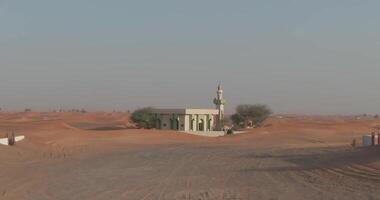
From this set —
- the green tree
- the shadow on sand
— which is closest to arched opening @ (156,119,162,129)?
the green tree

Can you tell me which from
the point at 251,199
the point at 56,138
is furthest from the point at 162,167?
the point at 56,138

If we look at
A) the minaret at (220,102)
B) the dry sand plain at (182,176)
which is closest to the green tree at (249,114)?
the minaret at (220,102)

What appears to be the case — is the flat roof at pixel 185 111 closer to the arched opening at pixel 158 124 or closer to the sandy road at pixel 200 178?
the arched opening at pixel 158 124

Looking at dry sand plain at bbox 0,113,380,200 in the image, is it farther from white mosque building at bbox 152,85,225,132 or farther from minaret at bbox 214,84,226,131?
minaret at bbox 214,84,226,131

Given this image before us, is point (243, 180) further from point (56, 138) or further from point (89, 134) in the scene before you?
point (89, 134)

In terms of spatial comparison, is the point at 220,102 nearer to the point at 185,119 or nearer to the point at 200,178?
the point at 185,119

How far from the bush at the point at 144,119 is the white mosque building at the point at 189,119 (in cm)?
68

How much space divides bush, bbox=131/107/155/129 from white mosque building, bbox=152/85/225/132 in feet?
2.24

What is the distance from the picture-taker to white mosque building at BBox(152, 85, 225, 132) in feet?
210

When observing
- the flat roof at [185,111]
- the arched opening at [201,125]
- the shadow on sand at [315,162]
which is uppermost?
the flat roof at [185,111]

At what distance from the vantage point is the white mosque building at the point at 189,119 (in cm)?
6388

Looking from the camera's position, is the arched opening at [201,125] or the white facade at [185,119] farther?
the arched opening at [201,125]

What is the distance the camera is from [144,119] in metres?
68.3

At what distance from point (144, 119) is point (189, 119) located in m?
6.26
